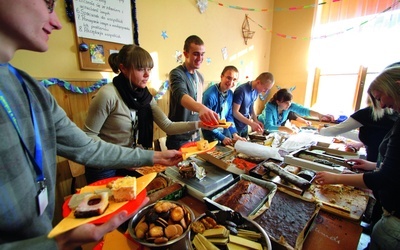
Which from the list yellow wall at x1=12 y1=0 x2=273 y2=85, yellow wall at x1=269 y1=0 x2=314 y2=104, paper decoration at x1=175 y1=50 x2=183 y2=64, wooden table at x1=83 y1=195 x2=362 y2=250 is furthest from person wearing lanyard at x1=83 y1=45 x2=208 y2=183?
yellow wall at x1=269 y1=0 x2=314 y2=104

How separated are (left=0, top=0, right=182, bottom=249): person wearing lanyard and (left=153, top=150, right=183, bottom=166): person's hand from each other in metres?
0.43

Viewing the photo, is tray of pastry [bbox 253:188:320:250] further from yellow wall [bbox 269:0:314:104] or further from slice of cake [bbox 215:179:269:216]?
yellow wall [bbox 269:0:314:104]

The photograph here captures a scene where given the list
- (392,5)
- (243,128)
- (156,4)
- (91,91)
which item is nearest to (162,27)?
(156,4)

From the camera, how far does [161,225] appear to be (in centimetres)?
66

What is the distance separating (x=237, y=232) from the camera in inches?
26.3

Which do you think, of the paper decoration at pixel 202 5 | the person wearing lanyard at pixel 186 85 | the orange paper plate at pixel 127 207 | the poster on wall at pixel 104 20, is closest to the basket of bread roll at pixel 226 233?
the orange paper plate at pixel 127 207

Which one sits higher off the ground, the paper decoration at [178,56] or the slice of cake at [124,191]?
the paper decoration at [178,56]

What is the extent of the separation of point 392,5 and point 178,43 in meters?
3.31

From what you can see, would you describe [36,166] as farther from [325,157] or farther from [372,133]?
[372,133]

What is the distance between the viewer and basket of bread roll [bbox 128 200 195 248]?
0.61 m

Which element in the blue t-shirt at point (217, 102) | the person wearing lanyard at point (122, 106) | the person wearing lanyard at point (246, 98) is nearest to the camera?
the person wearing lanyard at point (122, 106)

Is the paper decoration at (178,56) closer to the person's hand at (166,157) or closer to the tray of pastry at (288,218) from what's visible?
the person's hand at (166,157)

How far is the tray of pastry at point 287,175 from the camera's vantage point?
102cm

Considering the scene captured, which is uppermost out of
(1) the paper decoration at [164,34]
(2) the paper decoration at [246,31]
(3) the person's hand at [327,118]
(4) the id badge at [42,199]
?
(2) the paper decoration at [246,31]
